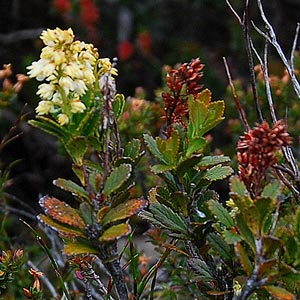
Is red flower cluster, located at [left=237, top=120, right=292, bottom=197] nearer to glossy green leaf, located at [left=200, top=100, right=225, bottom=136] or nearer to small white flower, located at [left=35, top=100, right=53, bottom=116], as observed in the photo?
glossy green leaf, located at [left=200, top=100, right=225, bottom=136]

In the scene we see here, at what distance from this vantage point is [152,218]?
965mm

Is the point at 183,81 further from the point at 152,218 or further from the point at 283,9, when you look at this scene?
the point at 283,9

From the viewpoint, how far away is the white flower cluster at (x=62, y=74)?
829 mm

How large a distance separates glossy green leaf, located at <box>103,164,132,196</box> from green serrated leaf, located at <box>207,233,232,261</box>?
0.56ft

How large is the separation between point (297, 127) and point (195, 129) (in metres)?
1.23

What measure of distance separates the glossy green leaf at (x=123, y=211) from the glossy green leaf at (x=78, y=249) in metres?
0.04

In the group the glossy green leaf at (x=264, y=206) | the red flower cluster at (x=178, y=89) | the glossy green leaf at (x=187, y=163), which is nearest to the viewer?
the glossy green leaf at (x=264, y=206)

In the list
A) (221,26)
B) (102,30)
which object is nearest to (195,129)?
(102,30)

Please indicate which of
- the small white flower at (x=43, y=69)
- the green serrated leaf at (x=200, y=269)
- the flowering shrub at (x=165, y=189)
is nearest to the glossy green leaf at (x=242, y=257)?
the flowering shrub at (x=165, y=189)

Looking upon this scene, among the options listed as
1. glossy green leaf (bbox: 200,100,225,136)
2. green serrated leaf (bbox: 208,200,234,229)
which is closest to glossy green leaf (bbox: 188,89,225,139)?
glossy green leaf (bbox: 200,100,225,136)

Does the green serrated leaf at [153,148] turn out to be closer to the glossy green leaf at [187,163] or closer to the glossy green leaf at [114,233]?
the glossy green leaf at [187,163]

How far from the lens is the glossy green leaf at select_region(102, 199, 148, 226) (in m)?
0.82

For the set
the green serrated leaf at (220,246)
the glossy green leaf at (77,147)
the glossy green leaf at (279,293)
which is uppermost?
the glossy green leaf at (77,147)

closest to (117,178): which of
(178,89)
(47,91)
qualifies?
(47,91)
